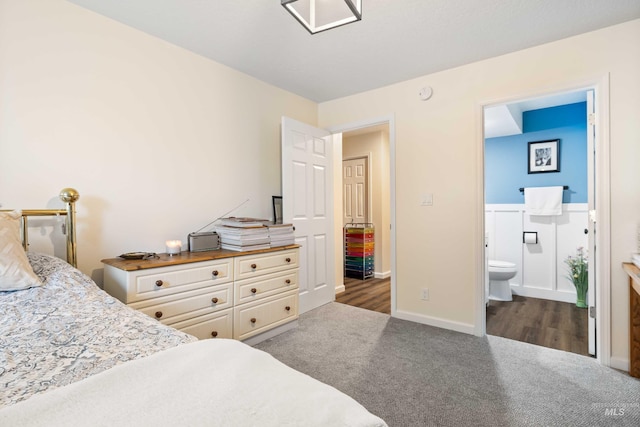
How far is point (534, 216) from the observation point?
3936 mm

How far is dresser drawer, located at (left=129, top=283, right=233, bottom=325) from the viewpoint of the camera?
1860 millimetres

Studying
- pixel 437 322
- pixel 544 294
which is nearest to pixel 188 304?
pixel 437 322

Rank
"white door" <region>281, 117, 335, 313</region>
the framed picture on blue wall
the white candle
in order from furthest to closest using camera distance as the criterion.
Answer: the framed picture on blue wall
"white door" <region>281, 117, 335, 313</region>
the white candle

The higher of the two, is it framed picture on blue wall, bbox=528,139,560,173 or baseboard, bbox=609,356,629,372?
framed picture on blue wall, bbox=528,139,560,173

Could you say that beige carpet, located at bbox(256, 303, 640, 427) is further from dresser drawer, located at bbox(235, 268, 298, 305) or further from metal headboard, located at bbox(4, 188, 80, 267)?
metal headboard, located at bbox(4, 188, 80, 267)

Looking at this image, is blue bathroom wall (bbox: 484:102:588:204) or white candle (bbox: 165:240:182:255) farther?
blue bathroom wall (bbox: 484:102:588:204)

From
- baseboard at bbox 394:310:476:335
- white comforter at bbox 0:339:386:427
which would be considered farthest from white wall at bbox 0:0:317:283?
baseboard at bbox 394:310:476:335

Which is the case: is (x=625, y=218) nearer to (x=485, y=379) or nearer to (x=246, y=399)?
(x=485, y=379)

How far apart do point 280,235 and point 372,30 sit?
1.76m

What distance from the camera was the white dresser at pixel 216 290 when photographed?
1.84 metres

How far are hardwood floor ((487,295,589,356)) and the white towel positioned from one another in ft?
3.61

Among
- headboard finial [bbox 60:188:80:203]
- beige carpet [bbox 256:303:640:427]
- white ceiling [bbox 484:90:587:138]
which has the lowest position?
beige carpet [bbox 256:303:640:427]

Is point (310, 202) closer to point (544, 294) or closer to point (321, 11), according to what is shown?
point (321, 11)

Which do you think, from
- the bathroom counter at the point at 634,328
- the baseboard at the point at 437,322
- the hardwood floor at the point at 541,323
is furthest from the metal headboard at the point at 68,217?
the bathroom counter at the point at 634,328
